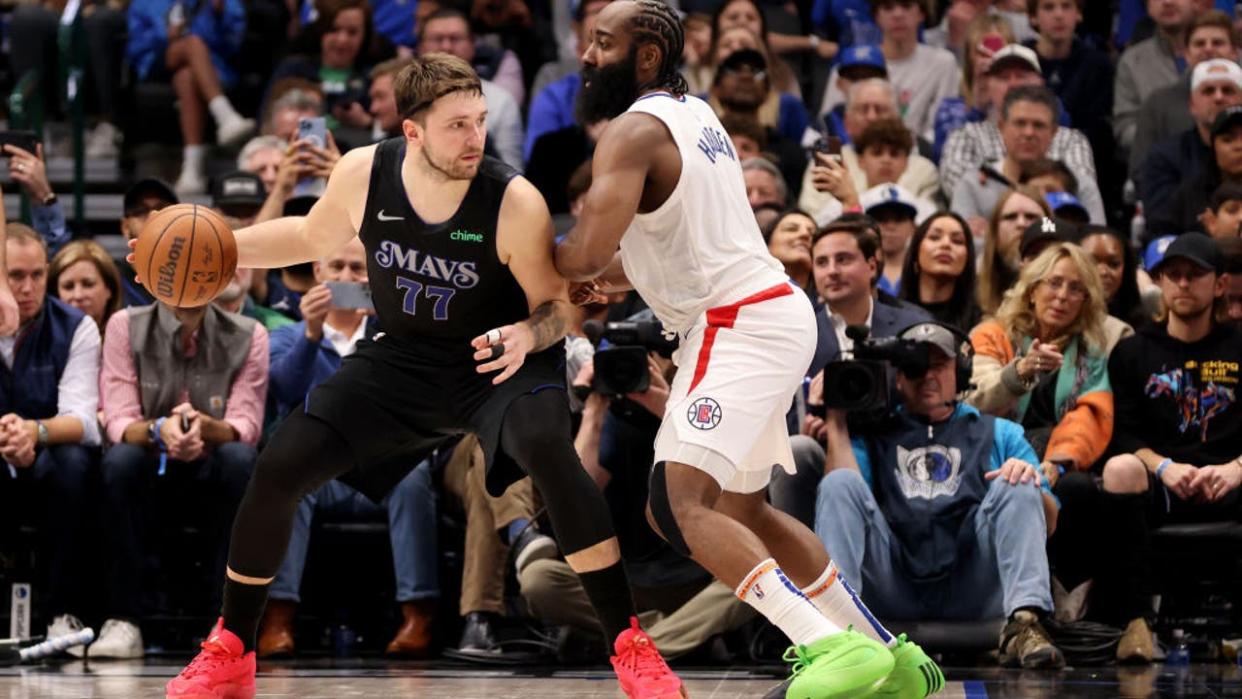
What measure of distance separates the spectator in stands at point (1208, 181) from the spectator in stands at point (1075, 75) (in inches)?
67.3

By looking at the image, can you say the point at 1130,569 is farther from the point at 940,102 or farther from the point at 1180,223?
the point at 940,102

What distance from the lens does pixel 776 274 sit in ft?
16.6

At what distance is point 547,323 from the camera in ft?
16.5

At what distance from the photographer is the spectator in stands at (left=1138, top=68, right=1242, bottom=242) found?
349 inches

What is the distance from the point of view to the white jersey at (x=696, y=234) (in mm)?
4863

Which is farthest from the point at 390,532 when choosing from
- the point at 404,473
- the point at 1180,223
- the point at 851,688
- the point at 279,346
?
the point at 1180,223

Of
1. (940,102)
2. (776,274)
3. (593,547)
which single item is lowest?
(593,547)

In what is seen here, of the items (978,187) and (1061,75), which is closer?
(978,187)

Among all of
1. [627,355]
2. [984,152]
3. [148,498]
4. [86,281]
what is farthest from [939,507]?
[86,281]

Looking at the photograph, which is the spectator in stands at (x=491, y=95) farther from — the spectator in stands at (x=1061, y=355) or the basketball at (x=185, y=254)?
the basketball at (x=185, y=254)

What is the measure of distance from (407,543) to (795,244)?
208cm

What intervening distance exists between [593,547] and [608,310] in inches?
123

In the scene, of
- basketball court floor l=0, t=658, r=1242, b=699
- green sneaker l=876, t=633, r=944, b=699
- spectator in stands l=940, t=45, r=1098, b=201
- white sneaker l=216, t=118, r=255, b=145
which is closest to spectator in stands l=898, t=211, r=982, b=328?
spectator in stands l=940, t=45, r=1098, b=201

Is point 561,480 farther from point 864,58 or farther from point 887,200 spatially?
point 864,58
